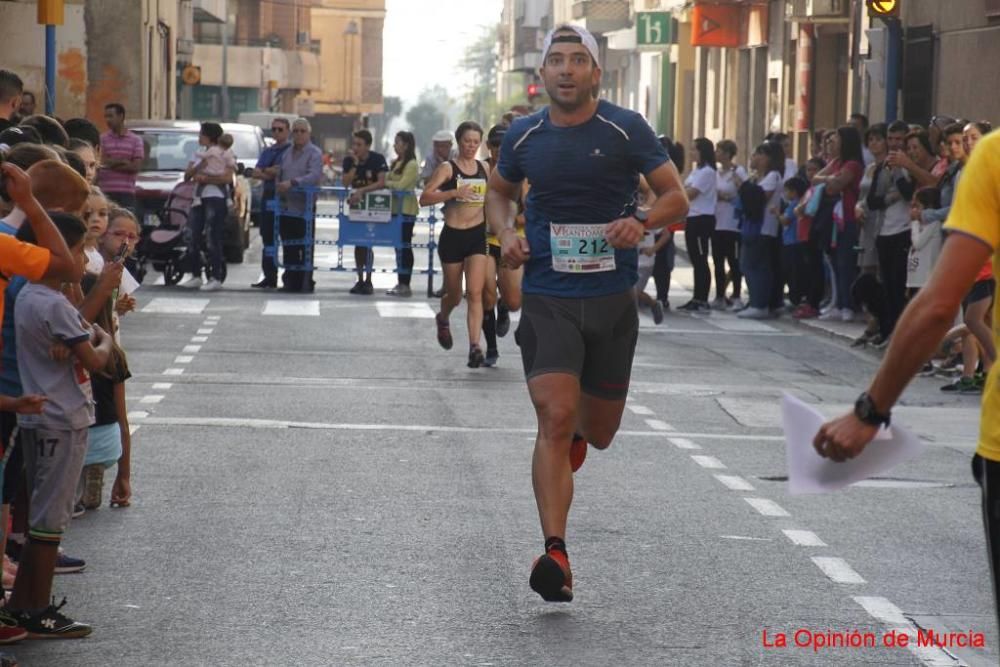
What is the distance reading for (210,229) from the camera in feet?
82.3

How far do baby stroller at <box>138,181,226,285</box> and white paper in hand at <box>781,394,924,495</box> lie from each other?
20.7 meters

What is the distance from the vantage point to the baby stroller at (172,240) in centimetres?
2512

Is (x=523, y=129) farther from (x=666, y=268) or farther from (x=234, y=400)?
(x=666, y=268)

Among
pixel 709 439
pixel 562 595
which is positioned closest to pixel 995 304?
pixel 562 595

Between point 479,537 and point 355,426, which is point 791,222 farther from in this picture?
point 479,537

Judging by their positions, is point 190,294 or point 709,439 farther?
point 190,294

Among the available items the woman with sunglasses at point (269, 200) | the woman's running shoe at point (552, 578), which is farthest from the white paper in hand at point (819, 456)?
the woman with sunglasses at point (269, 200)

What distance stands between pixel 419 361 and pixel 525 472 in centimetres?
641

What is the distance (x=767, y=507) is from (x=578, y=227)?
2.53 metres

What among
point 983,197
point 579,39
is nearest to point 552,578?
point 579,39

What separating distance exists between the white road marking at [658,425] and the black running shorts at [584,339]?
5033 mm

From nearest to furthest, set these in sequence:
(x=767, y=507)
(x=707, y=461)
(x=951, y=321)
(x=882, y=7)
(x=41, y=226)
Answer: (x=951, y=321), (x=41, y=226), (x=767, y=507), (x=707, y=461), (x=882, y=7)

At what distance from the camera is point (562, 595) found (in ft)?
24.3

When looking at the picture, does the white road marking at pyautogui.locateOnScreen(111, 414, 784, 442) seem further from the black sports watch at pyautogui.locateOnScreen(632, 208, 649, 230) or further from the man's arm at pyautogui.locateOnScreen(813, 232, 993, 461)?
the man's arm at pyautogui.locateOnScreen(813, 232, 993, 461)
